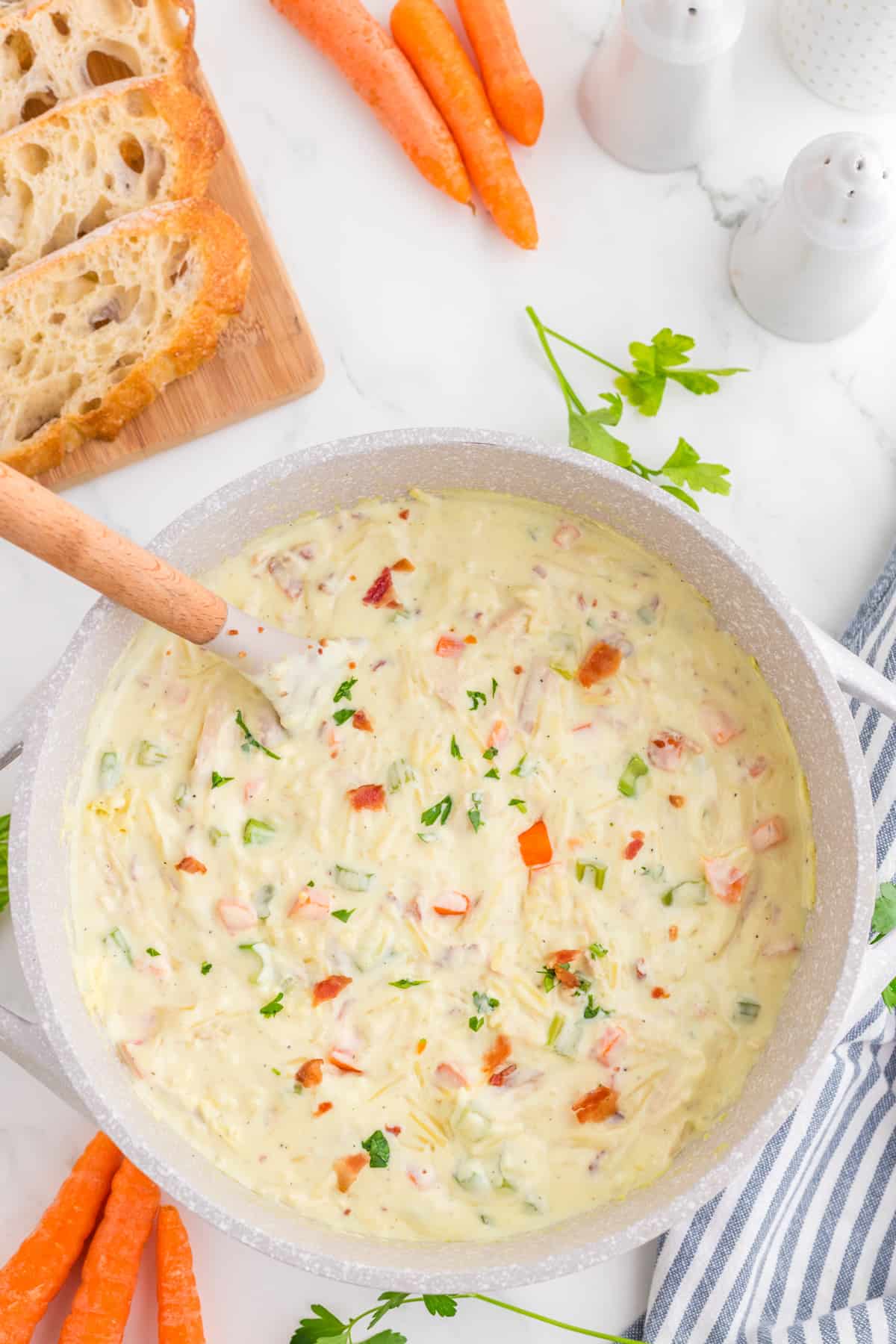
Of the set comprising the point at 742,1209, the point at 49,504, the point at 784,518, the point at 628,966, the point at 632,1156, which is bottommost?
the point at 742,1209

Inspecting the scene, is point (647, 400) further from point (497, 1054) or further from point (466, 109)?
point (497, 1054)

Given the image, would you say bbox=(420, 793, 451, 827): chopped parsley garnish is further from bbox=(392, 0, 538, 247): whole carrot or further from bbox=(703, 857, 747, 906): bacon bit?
bbox=(392, 0, 538, 247): whole carrot

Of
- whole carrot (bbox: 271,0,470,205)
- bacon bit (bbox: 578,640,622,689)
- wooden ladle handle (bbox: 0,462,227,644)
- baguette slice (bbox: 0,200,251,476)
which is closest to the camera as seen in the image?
wooden ladle handle (bbox: 0,462,227,644)

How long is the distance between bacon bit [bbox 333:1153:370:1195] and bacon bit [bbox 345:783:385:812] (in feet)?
1.90

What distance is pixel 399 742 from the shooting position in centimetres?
238

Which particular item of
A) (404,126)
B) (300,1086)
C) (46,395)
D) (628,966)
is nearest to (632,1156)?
(628,966)

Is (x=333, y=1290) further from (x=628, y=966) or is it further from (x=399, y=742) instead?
(x=399, y=742)

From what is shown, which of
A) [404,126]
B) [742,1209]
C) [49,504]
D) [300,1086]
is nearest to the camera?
[49,504]

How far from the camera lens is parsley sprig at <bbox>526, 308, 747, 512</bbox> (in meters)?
2.70

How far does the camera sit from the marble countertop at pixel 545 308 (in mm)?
2816

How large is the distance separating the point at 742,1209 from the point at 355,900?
1004 millimetres

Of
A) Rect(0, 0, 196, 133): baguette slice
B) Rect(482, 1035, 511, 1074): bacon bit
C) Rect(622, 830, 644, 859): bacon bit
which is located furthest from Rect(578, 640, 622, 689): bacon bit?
Rect(0, 0, 196, 133): baguette slice

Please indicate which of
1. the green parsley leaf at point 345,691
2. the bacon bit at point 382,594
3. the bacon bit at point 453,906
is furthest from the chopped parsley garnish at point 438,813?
the bacon bit at point 382,594

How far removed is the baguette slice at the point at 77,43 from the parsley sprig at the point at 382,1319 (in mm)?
2362
